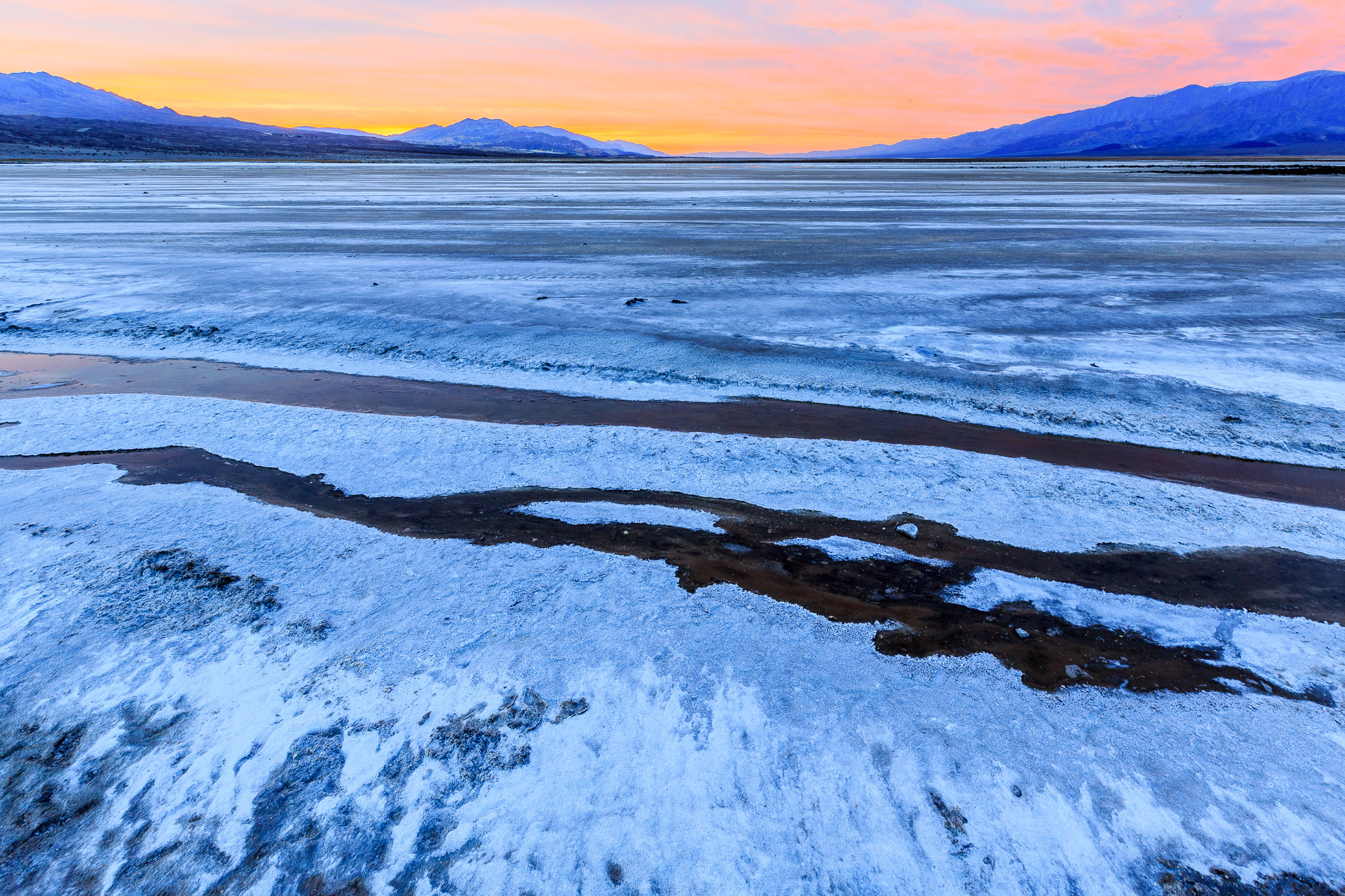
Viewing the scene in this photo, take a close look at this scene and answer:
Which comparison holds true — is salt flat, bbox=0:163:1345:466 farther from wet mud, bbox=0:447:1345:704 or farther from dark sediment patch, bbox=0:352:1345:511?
wet mud, bbox=0:447:1345:704

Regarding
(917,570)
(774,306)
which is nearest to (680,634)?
(917,570)

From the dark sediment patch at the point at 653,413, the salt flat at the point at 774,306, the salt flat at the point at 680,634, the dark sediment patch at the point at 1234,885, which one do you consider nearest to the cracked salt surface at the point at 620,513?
the salt flat at the point at 680,634

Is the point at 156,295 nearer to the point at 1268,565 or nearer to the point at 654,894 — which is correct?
the point at 654,894

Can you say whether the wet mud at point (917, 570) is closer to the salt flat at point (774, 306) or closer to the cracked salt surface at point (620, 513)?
the cracked salt surface at point (620, 513)

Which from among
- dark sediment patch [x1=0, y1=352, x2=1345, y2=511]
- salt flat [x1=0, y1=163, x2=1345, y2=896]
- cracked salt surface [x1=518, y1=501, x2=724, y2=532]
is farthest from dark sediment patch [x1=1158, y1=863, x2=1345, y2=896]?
dark sediment patch [x1=0, y1=352, x2=1345, y2=511]

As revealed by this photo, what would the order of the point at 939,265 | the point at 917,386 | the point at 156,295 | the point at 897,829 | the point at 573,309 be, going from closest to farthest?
1. the point at 897,829
2. the point at 917,386
3. the point at 573,309
4. the point at 156,295
5. the point at 939,265

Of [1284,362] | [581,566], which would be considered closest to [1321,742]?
[581,566]
